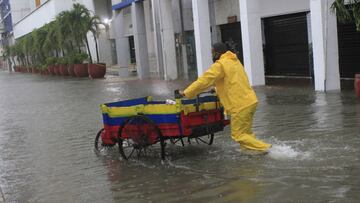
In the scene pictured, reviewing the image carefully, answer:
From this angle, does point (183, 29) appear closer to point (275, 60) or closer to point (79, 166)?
point (275, 60)

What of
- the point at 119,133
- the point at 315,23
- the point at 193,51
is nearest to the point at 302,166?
the point at 119,133

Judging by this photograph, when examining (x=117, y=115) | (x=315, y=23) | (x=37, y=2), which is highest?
(x=37, y=2)

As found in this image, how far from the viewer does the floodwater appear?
6301mm

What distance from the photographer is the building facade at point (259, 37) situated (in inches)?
602

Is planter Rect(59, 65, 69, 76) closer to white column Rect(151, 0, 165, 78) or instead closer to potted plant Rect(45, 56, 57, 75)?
potted plant Rect(45, 56, 57, 75)

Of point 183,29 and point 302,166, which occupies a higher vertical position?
point 183,29

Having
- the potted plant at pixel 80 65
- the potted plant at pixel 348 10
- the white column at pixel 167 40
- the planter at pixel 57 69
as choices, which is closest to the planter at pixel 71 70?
the potted plant at pixel 80 65

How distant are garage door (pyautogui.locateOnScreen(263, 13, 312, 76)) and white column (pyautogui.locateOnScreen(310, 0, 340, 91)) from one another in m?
4.78

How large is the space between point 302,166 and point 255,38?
1171 centimetres

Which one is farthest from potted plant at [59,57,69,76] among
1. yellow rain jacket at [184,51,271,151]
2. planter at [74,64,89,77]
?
yellow rain jacket at [184,51,271,151]

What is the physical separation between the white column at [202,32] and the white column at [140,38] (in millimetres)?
8499

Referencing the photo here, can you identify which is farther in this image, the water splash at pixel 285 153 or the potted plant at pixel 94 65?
the potted plant at pixel 94 65

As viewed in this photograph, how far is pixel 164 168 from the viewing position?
776cm

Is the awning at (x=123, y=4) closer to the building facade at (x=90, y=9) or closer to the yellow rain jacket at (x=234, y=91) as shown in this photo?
the building facade at (x=90, y=9)
